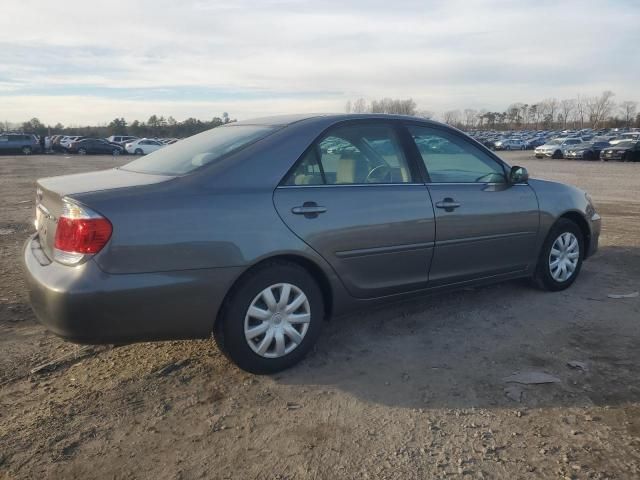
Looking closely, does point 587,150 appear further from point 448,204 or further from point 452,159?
point 448,204

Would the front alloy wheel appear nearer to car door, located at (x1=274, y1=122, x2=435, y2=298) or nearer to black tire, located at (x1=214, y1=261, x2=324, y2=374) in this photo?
car door, located at (x1=274, y1=122, x2=435, y2=298)

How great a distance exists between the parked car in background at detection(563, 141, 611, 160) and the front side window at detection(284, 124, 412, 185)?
36369 millimetres

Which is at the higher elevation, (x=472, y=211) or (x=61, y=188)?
(x=61, y=188)

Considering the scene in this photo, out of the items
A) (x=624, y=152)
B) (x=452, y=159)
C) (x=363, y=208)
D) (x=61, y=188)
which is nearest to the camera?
(x=61, y=188)

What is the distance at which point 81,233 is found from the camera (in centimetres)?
Result: 291

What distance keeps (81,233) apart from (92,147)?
42.5 metres

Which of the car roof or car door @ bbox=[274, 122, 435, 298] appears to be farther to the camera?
the car roof

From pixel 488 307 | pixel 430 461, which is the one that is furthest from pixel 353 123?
pixel 430 461

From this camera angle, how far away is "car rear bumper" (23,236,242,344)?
2875 mm

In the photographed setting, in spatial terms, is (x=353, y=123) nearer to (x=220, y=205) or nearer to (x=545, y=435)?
(x=220, y=205)

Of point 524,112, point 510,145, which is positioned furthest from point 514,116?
point 510,145

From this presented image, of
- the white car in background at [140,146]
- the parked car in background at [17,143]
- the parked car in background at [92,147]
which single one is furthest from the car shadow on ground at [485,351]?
the parked car in background at [17,143]

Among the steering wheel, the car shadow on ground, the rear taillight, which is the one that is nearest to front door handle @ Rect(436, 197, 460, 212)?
the steering wheel

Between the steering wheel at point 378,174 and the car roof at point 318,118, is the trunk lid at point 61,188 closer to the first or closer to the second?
the car roof at point 318,118
